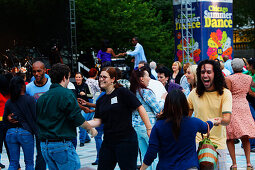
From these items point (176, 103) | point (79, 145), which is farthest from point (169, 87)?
point (176, 103)

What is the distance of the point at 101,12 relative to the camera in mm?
26906

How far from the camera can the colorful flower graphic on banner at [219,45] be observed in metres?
21.5

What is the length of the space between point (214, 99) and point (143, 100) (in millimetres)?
1651

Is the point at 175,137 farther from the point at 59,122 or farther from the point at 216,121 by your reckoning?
the point at 59,122

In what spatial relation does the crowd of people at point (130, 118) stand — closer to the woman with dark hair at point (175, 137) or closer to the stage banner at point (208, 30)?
the woman with dark hair at point (175, 137)

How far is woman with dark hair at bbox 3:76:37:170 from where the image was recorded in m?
6.58

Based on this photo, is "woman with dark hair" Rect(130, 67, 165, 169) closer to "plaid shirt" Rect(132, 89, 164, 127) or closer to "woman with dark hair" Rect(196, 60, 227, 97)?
"plaid shirt" Rect(132, 89, 164, 127)

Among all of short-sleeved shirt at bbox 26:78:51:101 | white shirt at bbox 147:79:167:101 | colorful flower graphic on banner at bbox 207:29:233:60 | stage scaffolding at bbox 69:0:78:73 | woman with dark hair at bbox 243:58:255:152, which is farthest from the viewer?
stage scaffolding at bbox 69:0:78:73

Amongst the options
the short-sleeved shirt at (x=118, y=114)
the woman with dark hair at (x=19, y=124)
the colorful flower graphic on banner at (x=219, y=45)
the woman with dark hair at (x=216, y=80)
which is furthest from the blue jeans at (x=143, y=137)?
the colorful flower graphic on banner at (x=219, y=45)

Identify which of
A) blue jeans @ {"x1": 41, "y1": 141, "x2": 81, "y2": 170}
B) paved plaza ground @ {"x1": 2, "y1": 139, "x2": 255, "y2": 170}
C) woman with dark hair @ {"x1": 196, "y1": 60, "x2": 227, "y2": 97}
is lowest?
paved plaza ground @ {"x1": 2, "y1": 139, "x2": 255, "y2": 170}

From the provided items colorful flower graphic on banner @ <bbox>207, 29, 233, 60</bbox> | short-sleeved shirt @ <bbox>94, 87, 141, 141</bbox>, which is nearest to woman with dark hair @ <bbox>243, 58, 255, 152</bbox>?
short-sleeved shirt @ <bbox>94, 87, 141, 141</bbox>

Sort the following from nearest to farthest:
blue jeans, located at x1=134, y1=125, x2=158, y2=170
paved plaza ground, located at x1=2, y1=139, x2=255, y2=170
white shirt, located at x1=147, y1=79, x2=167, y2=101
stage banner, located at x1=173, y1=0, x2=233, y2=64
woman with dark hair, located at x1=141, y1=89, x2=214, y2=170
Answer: woman with dark hair, located at x1=141, y1=89, x2=214, y2=170 < blue jeans, located at x1=134, y1=125, x2=158, y2=170 < white shirt, located at x1=147, y1=79, x2=167, y2=101 < paved plaza ground, located at x1=2, y1=139, x2=255, y2=170 < stage banner, located at x1=173, y1=0, x2=233, y2=64

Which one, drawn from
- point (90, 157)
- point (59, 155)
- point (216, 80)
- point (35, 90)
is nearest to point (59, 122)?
point (59, 155)

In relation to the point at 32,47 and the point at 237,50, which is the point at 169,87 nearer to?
the point at 32,47
